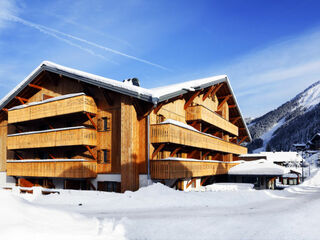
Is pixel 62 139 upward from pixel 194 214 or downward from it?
upward

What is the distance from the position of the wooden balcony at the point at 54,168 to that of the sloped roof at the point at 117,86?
6.62m

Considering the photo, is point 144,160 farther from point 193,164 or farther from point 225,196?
point 225,196

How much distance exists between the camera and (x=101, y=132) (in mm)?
25406

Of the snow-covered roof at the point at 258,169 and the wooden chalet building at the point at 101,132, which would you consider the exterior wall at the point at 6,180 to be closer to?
the wooden chalet building at the point at 101,132

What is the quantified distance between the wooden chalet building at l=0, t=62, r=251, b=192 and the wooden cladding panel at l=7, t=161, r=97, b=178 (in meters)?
0.07

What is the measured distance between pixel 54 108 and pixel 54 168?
5.27m

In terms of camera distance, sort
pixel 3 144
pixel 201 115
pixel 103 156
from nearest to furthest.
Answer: pixel 103 156, pixel 201 115, pixel 3 144

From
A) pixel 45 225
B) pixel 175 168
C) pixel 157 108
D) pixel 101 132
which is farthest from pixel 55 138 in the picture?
pixel 45 225

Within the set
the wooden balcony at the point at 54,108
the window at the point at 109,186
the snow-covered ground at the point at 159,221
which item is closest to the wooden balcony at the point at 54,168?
the window at the point at 109,186

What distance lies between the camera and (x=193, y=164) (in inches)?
993

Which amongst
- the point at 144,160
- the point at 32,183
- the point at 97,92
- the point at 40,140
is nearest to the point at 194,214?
the point at 144,160

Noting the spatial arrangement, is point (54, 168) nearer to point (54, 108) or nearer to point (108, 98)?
point (54, 108)

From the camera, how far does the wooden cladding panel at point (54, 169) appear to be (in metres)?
24.4

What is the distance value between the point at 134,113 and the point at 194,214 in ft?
37.5
